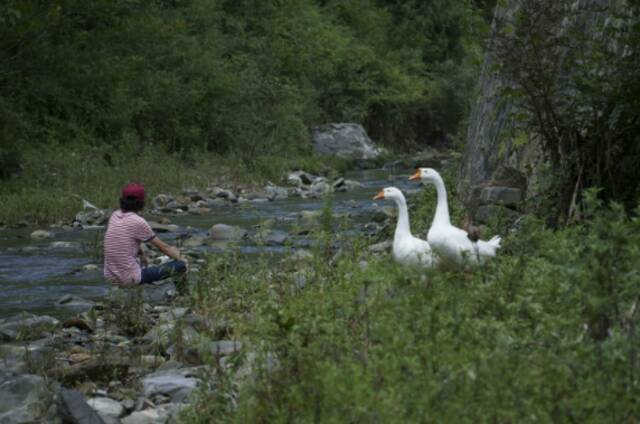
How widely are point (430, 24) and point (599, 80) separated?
1709 inches

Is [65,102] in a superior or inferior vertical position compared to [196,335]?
inferior

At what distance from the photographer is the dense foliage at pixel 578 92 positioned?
8.18 meters

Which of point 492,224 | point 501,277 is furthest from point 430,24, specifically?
point 501,277

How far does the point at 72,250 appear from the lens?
14.3 meters

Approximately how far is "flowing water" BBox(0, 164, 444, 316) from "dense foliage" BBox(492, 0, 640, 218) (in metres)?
2.21

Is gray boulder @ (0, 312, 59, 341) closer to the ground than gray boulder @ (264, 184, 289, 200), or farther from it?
farther from it

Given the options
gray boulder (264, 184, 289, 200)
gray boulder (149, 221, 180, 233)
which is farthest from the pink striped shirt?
gray boulder (264, 184, 289, 200)

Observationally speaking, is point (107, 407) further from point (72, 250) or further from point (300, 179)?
point (300, 179)

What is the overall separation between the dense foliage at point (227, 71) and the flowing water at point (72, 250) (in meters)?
3.41

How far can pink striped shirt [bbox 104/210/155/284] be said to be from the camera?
9852 mm

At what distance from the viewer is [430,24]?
5078 centimetres

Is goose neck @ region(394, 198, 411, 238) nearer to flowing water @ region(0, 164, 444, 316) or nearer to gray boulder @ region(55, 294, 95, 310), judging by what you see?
flowing water @ region(0, 164, 444, 316)

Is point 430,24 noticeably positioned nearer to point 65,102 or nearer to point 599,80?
point 65,102

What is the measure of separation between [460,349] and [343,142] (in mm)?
30573
